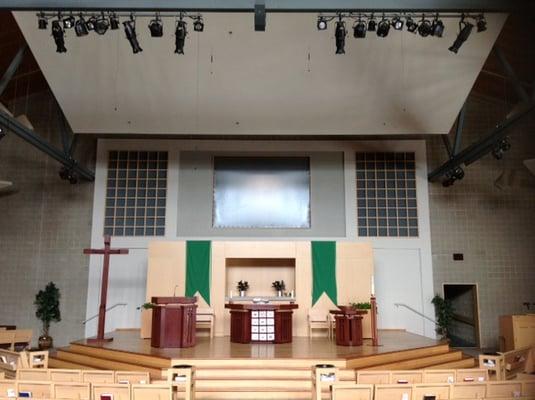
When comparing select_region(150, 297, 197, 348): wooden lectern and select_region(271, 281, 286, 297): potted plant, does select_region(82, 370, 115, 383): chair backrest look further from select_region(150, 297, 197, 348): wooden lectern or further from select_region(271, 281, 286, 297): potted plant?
select_region(271, 281, 286, 297): potted plant

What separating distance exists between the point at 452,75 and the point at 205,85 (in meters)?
4.66

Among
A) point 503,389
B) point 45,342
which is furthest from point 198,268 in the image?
point 503,389

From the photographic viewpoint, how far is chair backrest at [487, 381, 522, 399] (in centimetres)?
484

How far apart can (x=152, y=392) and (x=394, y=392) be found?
89.0 inches

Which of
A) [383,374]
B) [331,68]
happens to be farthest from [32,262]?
[383,374]

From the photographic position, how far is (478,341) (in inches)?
458

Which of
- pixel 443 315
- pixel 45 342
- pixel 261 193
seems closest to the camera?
pixel 45 342

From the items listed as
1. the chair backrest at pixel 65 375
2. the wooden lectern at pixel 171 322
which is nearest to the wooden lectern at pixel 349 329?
Result: the wooden lectern at pixel 171 322

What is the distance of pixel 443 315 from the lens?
11.3 metres

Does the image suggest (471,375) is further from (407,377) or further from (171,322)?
(171,322)

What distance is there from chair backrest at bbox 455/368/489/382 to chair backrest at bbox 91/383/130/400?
3599mm

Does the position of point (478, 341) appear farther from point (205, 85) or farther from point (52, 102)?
point (52, 102)

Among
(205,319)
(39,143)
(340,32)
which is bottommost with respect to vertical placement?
(205,319)

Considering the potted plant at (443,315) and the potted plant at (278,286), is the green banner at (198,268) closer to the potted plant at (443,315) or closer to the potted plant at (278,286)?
the potted plant at (278,286)
